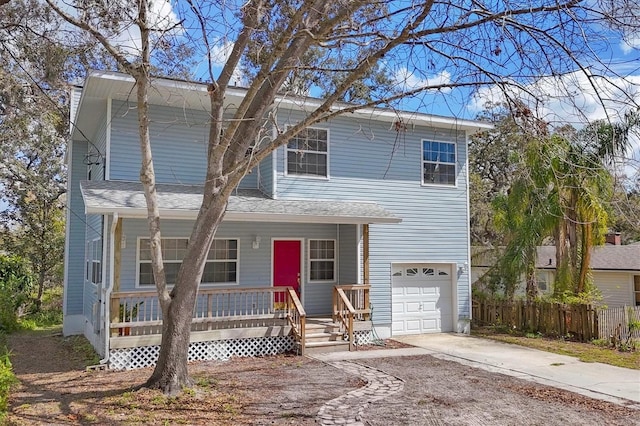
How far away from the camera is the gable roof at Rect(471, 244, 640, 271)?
67.3 feet

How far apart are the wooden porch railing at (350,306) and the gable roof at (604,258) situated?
8.79m

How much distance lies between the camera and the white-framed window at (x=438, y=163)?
48.5ft

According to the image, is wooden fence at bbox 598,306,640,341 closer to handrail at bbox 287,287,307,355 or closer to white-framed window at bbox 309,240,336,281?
white-framed window at bbox 309,240,336,281

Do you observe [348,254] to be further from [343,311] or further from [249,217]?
[249,217]

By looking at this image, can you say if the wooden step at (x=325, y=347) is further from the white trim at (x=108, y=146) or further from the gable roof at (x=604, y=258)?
the gable roof at (x=604, y=258)

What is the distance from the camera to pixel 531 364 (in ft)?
34.4

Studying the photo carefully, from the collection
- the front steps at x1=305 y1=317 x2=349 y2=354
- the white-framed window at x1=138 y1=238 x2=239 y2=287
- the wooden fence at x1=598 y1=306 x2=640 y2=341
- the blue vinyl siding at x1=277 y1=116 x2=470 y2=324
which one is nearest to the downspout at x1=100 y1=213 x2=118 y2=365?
the white-framed window at x1=138 y1=238 x2=239 y2=287

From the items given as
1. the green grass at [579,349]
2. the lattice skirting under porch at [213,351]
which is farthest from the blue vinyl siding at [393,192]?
the lattice skirting under porch at [213,351]

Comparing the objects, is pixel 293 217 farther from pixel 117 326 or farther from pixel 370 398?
pixel 370 398

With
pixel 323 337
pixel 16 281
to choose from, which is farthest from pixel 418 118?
pixel 16 281

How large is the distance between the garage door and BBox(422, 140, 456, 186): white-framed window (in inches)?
96.0

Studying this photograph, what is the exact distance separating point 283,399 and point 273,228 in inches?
242

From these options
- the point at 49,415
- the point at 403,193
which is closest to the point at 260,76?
the point at 49,415

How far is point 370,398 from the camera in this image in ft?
25.1
